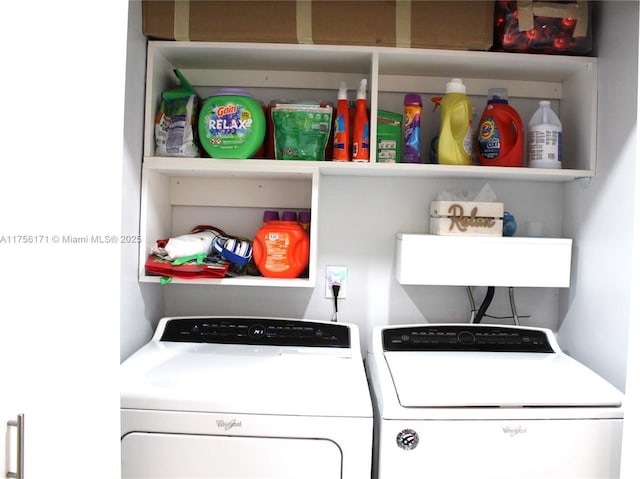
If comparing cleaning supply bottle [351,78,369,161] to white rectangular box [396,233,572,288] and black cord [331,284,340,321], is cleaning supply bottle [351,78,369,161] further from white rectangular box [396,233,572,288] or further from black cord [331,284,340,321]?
black cord [331,284,340,321]

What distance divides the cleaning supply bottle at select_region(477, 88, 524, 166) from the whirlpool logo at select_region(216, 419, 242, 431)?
4.35 feet

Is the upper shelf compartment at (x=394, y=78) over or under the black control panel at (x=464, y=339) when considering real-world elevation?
over

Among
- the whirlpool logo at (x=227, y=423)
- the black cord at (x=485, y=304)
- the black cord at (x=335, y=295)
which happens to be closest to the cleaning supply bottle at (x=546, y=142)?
the black cord at (x=485, y=304)

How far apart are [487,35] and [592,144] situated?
57cm

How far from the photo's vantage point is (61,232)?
3.15 ft

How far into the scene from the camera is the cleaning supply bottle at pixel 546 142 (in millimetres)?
1960

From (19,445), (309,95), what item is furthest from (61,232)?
(309,95)

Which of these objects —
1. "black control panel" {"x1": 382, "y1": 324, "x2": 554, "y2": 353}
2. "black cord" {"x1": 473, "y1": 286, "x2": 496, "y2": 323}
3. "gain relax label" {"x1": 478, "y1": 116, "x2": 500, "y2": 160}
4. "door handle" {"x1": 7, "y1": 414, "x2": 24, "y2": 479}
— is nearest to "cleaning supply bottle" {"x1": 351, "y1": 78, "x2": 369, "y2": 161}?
"gain relax label" {"x1": 478, "y1": 116, "x2": 500, "y2": 160}

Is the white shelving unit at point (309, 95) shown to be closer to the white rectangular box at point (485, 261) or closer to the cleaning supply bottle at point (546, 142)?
the cleaning supply bottle at point (546, 142)

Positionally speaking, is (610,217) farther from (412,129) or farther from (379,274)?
(379,274)

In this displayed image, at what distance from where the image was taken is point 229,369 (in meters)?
1.66

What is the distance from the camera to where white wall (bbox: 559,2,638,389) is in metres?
1.70

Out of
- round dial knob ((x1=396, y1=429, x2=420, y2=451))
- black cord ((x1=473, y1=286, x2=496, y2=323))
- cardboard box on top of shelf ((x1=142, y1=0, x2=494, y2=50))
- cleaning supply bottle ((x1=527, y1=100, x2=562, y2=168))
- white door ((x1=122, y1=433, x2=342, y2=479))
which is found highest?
cardboard box on top of shelf ((x1=142, y1=0, x2=494, y2=50))

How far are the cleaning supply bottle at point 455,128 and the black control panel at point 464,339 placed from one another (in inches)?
25.8
